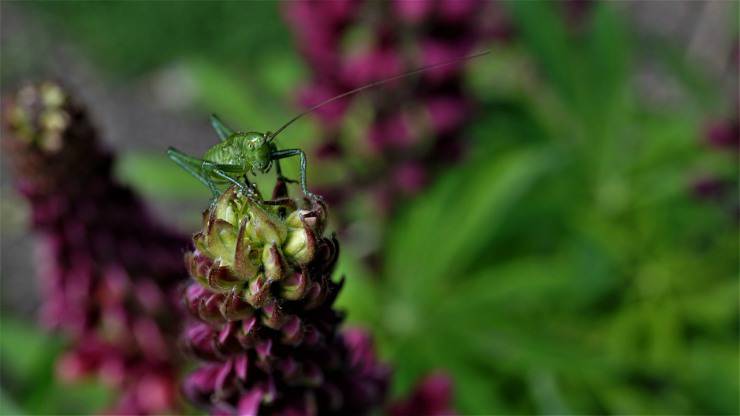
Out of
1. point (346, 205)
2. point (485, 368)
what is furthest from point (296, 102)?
point (485, 368)

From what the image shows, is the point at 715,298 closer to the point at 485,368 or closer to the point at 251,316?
the point at 485,368

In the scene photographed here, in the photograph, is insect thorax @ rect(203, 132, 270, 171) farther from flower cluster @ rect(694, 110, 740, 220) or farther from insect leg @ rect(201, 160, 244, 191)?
flower cluster @ rect(694, 110, 740, 220)

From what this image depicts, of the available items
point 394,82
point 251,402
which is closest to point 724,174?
point 394,82

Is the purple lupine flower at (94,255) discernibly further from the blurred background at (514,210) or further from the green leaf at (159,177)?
the green leaf at (159,177)

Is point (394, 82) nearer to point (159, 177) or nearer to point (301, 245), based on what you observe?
point (159, 177)

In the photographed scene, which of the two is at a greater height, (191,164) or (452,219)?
(452,219)

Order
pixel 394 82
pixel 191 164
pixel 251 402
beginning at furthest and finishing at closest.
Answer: pixel 394 82 → pixel 191 164 → pixel 251 402
